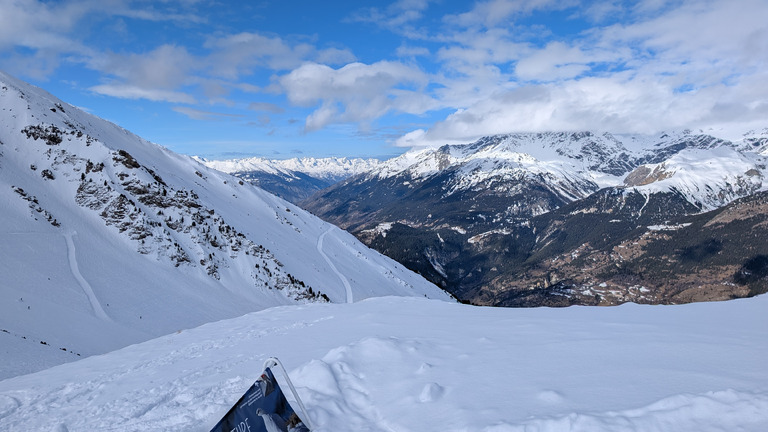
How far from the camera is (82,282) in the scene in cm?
2862

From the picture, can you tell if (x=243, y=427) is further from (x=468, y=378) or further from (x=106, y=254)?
(x=106, y=254)

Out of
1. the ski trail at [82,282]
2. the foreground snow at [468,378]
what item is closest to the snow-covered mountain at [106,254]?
the ski trail at [82,282]

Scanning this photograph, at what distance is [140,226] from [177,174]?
31078mm

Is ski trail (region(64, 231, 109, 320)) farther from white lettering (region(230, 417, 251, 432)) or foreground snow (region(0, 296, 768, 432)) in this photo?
white lettering (region(230, 417, 251, 432))

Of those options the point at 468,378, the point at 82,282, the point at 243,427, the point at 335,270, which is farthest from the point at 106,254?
the point at 468,378

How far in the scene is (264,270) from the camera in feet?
155

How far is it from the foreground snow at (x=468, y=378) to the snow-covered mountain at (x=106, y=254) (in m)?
9.38

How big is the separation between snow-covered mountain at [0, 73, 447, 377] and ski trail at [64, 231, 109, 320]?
8cm

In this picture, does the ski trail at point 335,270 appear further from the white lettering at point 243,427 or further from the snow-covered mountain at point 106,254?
the white lettering at point 243,427

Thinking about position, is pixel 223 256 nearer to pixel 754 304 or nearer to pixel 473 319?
pixel 473 319

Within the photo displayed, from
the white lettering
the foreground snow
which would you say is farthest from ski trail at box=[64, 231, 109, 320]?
the white lettering

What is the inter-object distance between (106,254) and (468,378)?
3976 cm

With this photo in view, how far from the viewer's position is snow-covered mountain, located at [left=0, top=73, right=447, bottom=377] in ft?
77.2

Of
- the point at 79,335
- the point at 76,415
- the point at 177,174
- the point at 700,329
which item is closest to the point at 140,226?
the point at 79,335
